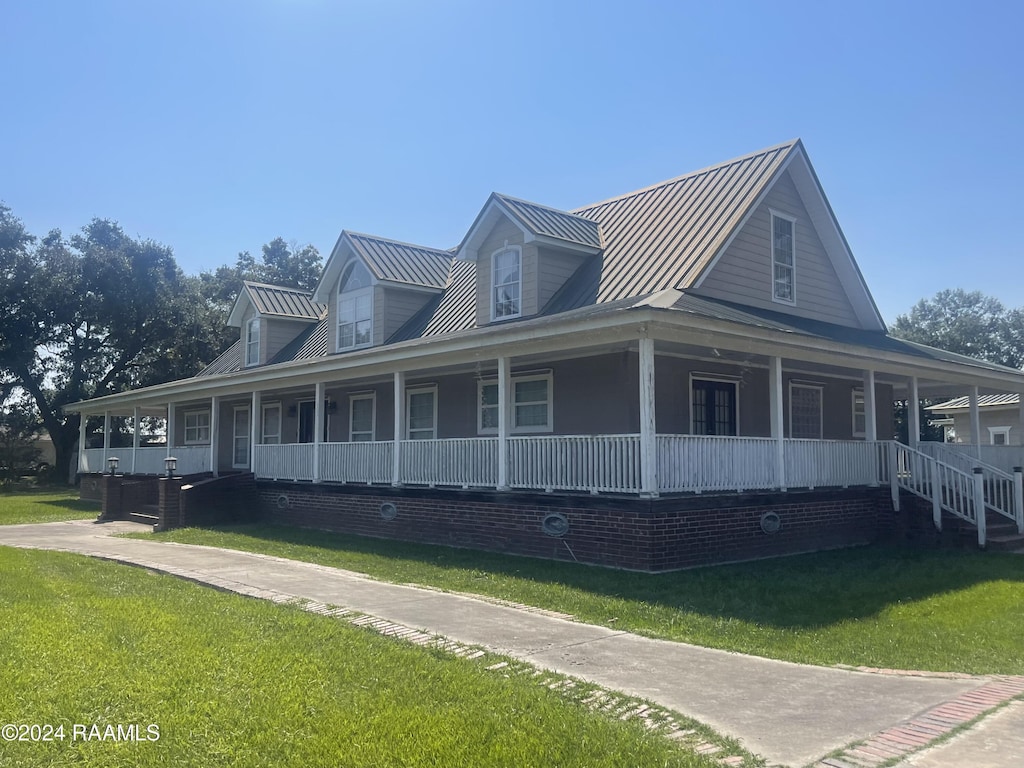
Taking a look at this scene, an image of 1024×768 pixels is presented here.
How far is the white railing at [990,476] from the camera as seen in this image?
579 inches

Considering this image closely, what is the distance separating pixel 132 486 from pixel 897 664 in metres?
20.8

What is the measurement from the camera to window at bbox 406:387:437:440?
62.3 ft

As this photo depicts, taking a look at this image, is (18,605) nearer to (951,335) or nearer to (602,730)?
(602,730)

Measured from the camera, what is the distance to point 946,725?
18.1 feet

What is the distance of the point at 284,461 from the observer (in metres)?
19.8

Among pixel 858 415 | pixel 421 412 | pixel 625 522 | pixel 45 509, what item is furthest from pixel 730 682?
pixel 45 509

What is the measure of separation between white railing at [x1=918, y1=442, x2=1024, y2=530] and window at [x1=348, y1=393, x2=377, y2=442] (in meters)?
12.1

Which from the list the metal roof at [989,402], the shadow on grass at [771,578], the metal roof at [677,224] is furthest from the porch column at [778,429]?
the metal roof at [989,402]

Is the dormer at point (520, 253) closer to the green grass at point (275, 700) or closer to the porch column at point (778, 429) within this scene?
the porch column at point (778, 429)

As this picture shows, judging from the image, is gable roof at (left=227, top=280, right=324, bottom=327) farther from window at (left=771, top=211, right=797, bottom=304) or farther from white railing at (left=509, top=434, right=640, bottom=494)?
window at (left=771, top=211, right=797, bottom=304)

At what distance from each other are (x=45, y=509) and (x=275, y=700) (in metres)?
24.0

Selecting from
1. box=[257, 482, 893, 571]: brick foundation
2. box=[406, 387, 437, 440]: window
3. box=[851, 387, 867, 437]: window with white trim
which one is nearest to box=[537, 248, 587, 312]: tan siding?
box=[406, 387, 437, 440]: window

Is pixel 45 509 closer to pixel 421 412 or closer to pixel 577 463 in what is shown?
pixel 421 412

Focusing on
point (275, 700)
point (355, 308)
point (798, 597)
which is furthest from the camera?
point (355, 308)
